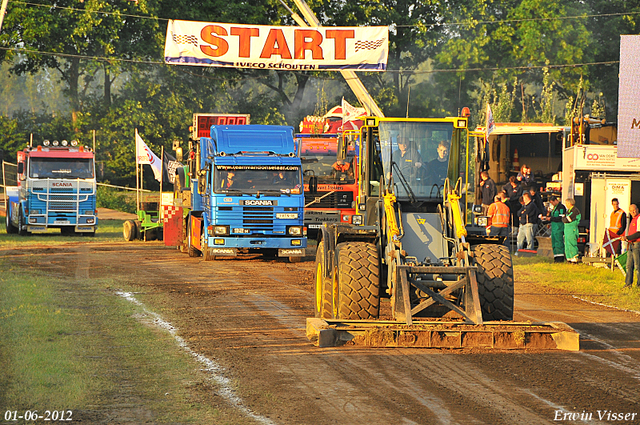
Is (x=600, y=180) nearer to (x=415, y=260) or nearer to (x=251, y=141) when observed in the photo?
(x=251, y=141)

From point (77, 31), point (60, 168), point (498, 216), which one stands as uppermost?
point (77, 31)

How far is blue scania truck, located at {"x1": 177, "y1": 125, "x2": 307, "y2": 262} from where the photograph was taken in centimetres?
2147

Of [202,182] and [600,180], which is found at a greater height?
[600,180]

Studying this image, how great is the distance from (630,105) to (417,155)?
749 cm

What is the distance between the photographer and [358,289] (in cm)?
1074

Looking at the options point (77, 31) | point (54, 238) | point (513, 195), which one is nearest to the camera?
point (513, 195)

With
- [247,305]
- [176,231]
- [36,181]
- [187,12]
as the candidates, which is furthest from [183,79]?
[247,305]

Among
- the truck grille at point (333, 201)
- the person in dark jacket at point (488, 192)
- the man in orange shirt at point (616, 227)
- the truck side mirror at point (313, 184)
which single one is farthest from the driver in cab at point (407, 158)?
the person in dark jacket at point (488, 192)

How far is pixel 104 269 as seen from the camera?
20.1m

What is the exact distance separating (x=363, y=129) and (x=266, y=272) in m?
8.08

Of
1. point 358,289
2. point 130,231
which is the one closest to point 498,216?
point 358,289

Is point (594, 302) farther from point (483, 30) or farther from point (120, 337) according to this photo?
point (483, 30)

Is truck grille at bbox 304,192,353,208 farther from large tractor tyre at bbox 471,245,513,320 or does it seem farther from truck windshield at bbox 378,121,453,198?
large tractor tyre at bbox 471,245,513,320

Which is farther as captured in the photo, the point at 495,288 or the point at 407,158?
the point at 407,158
